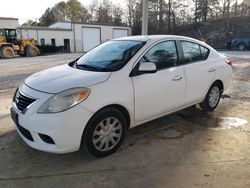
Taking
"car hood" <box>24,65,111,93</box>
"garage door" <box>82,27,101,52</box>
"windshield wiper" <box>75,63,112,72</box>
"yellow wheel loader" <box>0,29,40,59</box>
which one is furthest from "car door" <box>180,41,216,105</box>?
"garage door" <box>82,27,101,52</box>

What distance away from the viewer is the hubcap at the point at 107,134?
3.71m

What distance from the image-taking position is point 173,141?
14.3 feet

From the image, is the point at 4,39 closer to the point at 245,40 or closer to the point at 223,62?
the point at 245,40

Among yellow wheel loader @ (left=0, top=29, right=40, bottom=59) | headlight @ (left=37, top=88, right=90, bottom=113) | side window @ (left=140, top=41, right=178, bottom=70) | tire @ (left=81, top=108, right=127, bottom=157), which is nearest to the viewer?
headlight @ (left=37, top=88, right=90, bottom=113)

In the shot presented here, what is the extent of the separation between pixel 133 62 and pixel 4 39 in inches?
977

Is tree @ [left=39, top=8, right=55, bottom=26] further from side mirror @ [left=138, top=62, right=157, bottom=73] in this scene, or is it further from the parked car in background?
side mirror @ [left=138, top=62, right=157, bottom=73]

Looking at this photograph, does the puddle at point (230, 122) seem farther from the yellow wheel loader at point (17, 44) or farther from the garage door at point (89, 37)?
the garage door at point (89, 37)

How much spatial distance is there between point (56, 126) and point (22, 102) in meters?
0.69

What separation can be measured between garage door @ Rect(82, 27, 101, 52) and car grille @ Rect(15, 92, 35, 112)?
34.3 m

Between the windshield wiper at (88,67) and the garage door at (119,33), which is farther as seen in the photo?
the garage door at (119,33)

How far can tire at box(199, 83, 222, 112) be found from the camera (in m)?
5.57

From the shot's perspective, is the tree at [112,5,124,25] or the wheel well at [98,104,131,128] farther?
the tree at [112,5,124,25]

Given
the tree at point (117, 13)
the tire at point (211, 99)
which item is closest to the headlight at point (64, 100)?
the tire at point (211, 99)

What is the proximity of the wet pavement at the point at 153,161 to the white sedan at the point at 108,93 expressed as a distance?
283mm
